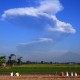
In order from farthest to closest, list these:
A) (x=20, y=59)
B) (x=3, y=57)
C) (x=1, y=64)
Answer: (x=20, y=59)
(x=3, y=57)
(x=1, y=64)

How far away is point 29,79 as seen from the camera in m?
38.0

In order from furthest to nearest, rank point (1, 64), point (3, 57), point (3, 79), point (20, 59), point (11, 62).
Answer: point (20, 59) → point (11, 62) → point (3, 57) → point (1, 64) → point (3, 79)

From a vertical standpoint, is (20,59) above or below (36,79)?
above

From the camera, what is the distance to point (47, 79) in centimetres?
3806

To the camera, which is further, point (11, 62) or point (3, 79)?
point (11, 62)

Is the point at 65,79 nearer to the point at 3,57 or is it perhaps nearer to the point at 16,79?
the point at 16,79

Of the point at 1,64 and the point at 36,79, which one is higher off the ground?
the point at 1,64

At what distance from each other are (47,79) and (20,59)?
136m

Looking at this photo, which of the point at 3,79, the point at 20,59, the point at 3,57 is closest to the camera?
the point at 3,79

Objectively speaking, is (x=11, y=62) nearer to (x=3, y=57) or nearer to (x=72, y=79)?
(x=3, y=57)

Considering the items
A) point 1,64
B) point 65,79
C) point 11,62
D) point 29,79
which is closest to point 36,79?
point 29,79

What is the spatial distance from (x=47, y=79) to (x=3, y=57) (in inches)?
3731

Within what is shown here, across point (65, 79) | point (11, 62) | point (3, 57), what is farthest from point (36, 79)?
point (11, 62)

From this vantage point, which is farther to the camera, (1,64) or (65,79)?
(1,64)
